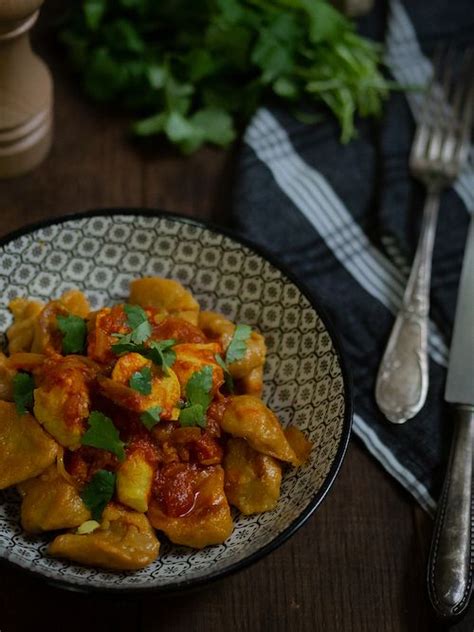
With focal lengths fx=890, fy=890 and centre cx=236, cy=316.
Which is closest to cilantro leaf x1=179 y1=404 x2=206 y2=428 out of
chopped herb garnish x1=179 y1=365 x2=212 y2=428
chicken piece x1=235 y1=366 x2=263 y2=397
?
chopped herb garnish x1=179 y1=365 x2=212 y2=428

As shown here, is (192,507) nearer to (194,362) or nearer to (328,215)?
(194,362)

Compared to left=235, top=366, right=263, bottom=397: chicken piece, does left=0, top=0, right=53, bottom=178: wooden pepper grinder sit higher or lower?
higher

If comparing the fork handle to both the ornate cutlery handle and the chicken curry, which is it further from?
the chicken curry

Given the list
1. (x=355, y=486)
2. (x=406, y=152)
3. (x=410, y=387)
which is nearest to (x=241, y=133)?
(x=406, y=152)

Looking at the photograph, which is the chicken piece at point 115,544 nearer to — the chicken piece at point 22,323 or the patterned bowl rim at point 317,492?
the patterned bowl rim at point 317,492

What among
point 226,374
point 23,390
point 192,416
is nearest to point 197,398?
point 192,416
